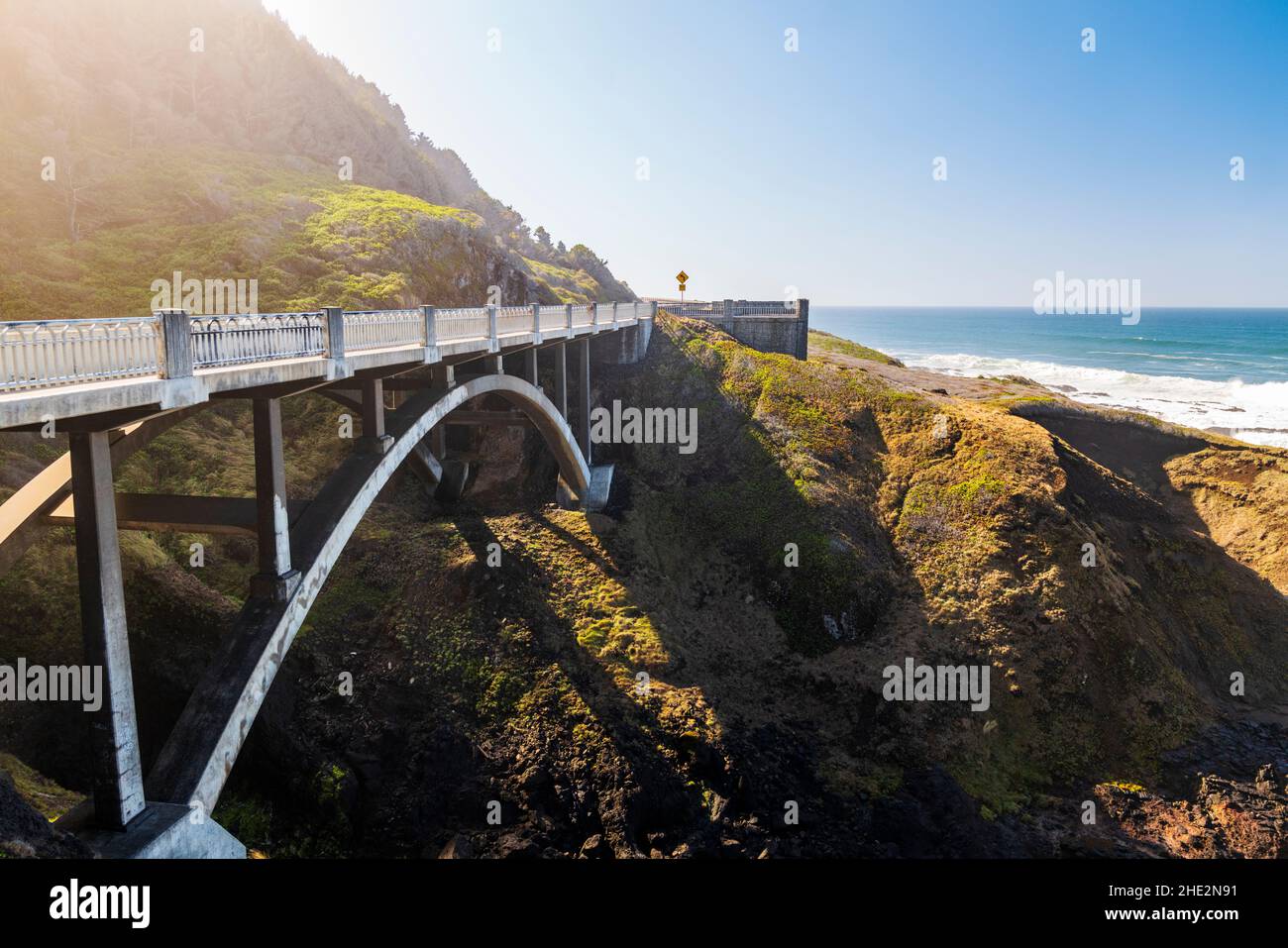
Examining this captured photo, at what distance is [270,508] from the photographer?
10.2m

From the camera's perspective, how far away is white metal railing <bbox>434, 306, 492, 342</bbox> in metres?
14.6

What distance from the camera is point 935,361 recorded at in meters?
121

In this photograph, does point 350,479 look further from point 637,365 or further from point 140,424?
point 637,365

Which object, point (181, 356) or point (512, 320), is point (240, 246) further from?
point (181, 356)

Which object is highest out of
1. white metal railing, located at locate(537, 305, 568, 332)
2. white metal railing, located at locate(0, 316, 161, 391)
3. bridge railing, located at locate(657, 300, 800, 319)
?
bridge railing, located at locate(657, 300, 800, 319)

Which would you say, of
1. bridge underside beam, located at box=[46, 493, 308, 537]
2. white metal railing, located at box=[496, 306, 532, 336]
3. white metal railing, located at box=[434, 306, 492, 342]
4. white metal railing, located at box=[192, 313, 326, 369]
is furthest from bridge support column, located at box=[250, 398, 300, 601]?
white metal railing, located at box=[496, 306, 532, 336]

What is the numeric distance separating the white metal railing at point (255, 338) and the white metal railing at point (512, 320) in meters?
6.79

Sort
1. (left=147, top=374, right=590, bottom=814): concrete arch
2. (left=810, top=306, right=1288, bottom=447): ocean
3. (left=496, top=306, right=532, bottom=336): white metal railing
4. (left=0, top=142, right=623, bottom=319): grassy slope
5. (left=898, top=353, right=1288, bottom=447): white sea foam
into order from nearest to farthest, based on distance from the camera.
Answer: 1. (left=147, top=374, right=590, bottom=814): concrete arch
2. (left=496, top=306, right=532, bottom=336): white metal railing
3. (left=0, top=142, right=623, bottom=319): grassy slope
4. (left=898, top=353, right=1288, bottom=447): white sea foam
5. (left=810, top=306, right=1288, bottom=447): ocean

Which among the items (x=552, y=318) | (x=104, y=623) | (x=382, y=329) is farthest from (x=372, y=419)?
(x=552, y=318)

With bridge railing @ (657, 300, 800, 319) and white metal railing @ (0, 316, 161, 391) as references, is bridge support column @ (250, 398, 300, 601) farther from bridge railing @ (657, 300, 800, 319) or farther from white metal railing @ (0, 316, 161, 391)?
bridge railing @ (657, 300, 800, 319)

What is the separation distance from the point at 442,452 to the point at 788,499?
12.5 m

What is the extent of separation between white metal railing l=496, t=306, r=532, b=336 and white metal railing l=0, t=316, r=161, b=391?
32.4 feet

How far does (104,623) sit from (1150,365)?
124936 millimetres
